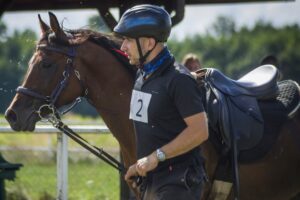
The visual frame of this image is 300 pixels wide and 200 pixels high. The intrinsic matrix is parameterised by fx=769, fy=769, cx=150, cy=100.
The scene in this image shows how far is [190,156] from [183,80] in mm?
458

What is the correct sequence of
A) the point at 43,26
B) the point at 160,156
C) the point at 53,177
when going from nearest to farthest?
the point at 160,156
the point at 43,26
the point at 53,177

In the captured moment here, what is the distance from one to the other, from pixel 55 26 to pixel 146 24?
1.35 metres

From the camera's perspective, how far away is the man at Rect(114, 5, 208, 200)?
4312 millimetres

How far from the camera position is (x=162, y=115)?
4426 mm

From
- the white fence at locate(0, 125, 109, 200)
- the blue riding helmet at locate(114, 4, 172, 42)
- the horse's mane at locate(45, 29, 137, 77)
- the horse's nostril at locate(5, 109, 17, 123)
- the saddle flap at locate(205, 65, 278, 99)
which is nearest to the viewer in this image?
the blue riding helmet at locate(114, 4, 172, 42)

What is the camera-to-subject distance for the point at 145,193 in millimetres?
4543

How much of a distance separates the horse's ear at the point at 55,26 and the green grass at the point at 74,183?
12.6 feet

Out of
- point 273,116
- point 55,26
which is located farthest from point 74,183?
point 55,26

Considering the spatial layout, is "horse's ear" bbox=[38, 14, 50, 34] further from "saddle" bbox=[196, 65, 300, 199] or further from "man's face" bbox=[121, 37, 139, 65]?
"man's face" bbox=[121, 37, 139, 65]

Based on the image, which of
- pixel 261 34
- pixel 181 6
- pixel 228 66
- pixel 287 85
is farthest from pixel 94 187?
pixel 261 34

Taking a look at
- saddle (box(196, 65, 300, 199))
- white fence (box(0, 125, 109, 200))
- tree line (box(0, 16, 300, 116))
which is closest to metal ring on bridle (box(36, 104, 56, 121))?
saddle (box(196, 65, 300, 199))

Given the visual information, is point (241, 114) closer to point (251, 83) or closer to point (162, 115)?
point (251, 83)

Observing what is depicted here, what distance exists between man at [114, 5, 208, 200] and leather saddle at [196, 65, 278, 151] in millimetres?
1200

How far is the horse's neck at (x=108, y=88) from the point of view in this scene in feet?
18.7
